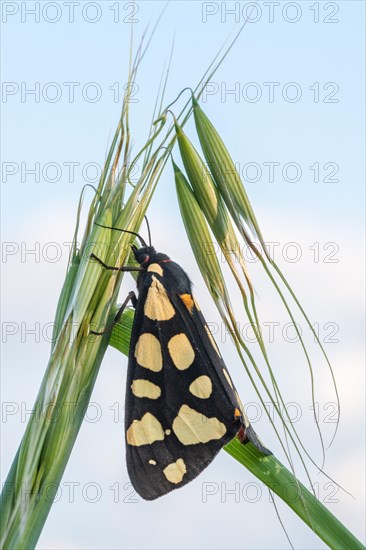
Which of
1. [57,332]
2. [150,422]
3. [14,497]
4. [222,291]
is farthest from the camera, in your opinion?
[150,422]

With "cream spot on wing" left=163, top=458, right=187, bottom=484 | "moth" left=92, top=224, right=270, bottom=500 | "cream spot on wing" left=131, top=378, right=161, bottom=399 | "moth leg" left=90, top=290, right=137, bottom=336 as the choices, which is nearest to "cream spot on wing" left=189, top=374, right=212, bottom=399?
"moth" left=92, top=224, right=270, bottom=500

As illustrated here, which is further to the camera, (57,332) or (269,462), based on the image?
(269,462)

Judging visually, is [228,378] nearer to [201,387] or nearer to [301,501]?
[201,387]

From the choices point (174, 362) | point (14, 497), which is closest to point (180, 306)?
point (174, 362)

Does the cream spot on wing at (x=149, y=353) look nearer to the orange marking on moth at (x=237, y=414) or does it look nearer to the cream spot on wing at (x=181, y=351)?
the cream spot on wing at (x=181, y=351)

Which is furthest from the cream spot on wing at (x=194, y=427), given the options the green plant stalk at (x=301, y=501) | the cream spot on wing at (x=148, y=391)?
the green plant stalk at (x=301, y=501)

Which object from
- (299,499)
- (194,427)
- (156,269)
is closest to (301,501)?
(299,499)

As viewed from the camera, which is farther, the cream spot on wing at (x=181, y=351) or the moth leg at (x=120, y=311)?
the cream spot on wing at (x=181, y=351)

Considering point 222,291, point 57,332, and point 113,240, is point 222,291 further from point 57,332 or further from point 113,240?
point 57,332
